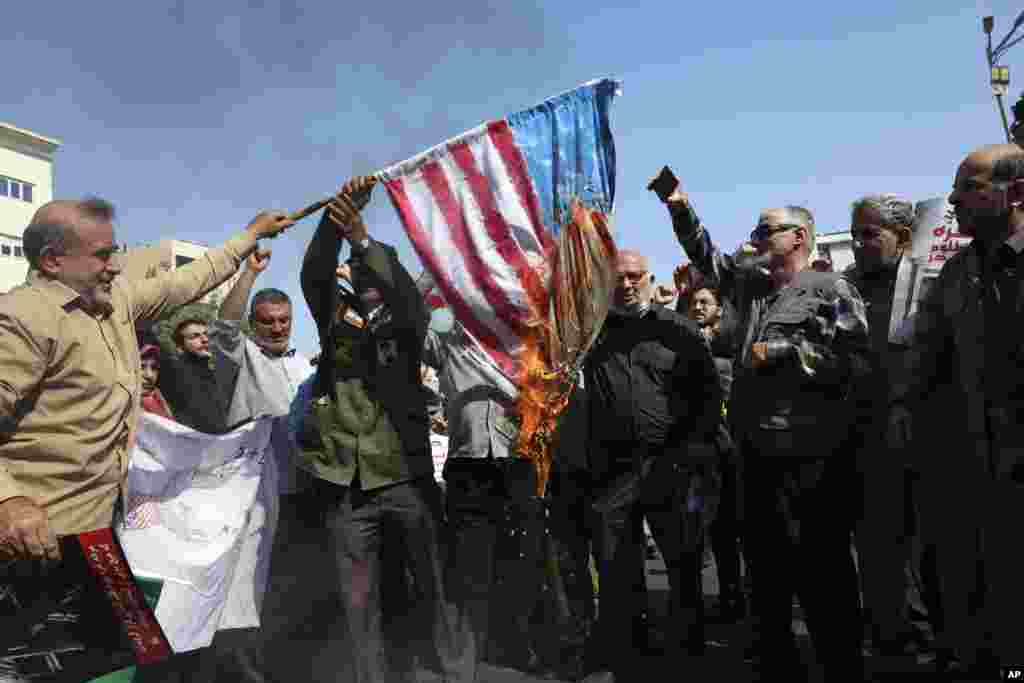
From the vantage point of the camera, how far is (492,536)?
4.45 metres

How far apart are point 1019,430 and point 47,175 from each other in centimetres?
5171

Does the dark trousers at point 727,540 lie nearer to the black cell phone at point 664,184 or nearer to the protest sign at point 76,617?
the black cell phone at point 664,184

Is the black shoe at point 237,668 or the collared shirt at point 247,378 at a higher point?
the collared shirt at point 247,378

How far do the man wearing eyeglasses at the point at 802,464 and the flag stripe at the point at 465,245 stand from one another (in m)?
1.13

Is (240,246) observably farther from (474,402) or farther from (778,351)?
(778,351)

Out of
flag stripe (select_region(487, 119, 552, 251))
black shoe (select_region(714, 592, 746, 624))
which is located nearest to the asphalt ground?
black shoe (select_region(714, 592, 746, 624))

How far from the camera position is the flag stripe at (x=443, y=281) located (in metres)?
3.77

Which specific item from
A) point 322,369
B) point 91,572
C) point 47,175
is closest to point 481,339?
point 322,369

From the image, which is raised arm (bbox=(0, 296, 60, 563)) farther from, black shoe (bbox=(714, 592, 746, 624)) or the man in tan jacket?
black shoe (bbox=(714, 592, 746, 624))

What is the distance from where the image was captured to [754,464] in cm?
348

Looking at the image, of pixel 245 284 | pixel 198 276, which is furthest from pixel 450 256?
pixel 245 284

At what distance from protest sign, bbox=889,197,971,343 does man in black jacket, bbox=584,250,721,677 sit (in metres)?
0.99

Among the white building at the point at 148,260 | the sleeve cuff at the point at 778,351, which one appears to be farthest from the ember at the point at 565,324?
the white building at the point at 148,260

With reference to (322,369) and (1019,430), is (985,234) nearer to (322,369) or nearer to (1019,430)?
(1019,430)
